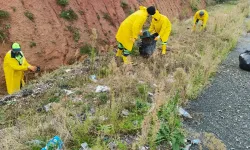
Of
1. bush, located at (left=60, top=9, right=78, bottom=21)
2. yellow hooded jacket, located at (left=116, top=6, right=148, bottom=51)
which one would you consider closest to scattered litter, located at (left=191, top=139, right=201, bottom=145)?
yellow hooded jacket, located at (left=116, top=6, right=148, bottom=51)

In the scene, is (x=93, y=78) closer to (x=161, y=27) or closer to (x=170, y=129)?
(x=161, y=27)

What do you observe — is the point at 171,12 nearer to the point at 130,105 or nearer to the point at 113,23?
the point at 113,23

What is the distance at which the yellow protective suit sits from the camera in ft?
20.8

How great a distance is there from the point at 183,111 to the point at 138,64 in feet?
7.28

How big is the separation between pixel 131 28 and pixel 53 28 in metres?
3.07

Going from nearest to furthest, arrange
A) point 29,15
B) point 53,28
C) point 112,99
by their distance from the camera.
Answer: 1. point 112,99
2. point 29,15
3. point 53,28

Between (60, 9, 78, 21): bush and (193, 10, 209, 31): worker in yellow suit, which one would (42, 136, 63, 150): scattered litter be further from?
(193, 10, 209, 31): worker in yellow suit

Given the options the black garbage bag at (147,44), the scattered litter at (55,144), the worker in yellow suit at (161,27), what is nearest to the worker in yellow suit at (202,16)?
the worker in yellow suit at (161,27)

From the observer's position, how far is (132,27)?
6.62 meters

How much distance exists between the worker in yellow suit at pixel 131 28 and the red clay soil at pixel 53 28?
61.2 inches

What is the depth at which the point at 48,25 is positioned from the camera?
870cm

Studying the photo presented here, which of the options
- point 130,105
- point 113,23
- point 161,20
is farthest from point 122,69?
point 113,23

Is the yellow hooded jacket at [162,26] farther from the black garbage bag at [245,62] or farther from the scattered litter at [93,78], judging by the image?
the scattered litter at [93,78]

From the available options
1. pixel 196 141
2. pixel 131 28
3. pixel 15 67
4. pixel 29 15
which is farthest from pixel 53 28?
pixel 196 141
